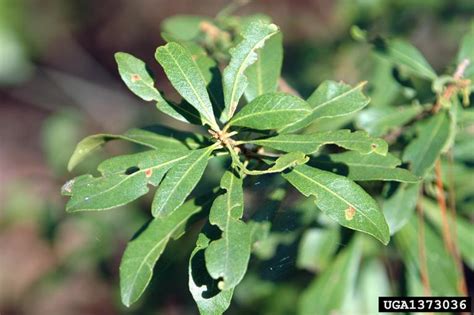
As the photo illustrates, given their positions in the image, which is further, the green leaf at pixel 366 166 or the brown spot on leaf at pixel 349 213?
the green leaf at pixel 366 166

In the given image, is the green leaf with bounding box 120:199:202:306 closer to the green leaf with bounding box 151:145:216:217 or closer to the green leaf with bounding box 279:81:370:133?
the green leaf with bounding box 151:145:216:217

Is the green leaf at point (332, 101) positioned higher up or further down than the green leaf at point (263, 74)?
further down

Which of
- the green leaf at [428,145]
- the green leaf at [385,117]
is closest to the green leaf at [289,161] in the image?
the green leaf at [428,145]

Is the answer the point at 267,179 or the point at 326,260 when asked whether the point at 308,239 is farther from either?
the point at 267,179

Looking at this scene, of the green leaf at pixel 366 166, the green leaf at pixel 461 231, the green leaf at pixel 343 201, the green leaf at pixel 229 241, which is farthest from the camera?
the green leaf at pixel 461 231

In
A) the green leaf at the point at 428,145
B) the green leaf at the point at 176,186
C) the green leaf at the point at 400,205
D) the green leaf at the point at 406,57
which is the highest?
the green leaf at the point at 406,57

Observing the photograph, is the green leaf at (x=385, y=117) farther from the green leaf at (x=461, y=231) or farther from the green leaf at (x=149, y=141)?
the green leaf at (x=149, y=141)
